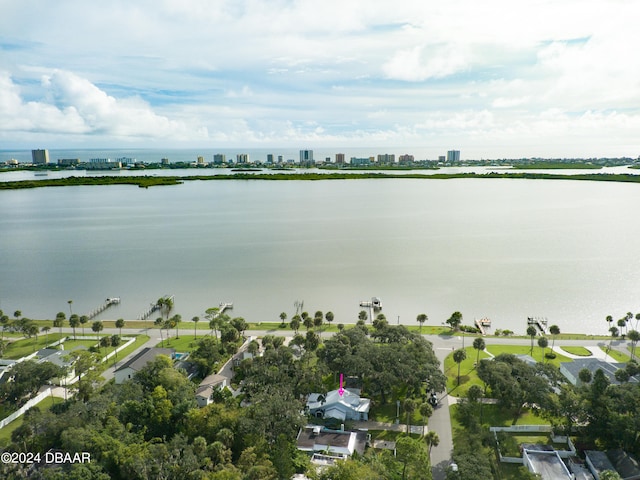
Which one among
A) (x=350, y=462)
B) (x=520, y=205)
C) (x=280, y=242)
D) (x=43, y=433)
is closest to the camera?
(x=350, y=462)

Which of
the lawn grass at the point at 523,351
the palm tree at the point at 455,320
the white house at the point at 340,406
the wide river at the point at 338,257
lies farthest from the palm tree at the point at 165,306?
the lawn grass at the point at 523,351

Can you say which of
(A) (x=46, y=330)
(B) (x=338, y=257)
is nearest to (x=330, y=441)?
(A) (x=46, y=330)

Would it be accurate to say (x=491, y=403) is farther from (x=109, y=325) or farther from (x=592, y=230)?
(x=592, y=230)

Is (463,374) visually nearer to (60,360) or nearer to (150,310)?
(60,360)

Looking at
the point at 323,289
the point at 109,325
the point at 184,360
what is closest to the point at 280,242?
the point at 323,289

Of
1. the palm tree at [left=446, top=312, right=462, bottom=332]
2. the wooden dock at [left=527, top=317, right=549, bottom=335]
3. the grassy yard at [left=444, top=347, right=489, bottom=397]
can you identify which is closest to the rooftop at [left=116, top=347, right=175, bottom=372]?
the grassy yard at [left=444, top=347, right=489, bottom=397]

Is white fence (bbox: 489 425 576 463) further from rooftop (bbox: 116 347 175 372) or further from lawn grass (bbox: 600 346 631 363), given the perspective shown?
rooftop (bbox: 116 347 175 372)

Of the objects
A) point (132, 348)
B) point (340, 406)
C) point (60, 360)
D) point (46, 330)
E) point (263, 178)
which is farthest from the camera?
point (263, 178)

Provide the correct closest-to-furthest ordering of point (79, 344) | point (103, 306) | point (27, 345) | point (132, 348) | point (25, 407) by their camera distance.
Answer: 1. point (25, 407)
2. point (132, 348)
3. point (79, 344)
4. point (27, 345)
5. point (103, 306)
